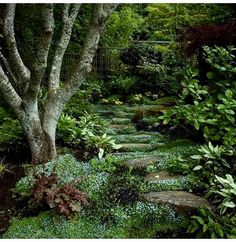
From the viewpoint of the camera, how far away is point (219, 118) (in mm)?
5812

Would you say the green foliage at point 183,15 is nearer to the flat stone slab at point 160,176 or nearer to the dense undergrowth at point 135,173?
the dense undergrowth at point 135,173

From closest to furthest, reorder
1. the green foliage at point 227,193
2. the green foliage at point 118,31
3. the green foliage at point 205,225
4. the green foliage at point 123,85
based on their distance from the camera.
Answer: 1. the green foliage at point 205,225
2. the green foliage at point 227,193
3. the green foliage at point 123,85
4. the green foliage at point 118,31

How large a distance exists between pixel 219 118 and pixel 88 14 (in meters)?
6.78

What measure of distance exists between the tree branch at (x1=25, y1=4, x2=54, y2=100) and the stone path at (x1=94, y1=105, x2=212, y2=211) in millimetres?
1712

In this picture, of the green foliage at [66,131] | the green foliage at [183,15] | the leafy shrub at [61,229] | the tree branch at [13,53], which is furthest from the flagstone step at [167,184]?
the green foliage at [183,15]

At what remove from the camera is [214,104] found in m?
6.10

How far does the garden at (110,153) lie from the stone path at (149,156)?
0.01 m

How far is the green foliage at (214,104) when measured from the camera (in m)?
5.69

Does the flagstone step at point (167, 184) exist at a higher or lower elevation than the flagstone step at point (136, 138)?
lower

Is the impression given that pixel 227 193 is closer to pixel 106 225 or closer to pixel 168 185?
pixel 168 185

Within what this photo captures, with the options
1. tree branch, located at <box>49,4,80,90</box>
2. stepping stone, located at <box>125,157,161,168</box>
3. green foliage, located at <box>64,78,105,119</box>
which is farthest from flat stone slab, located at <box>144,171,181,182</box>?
green foliage, located at <box>64,78,105,119</box>

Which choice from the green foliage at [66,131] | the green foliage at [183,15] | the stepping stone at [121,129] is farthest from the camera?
the green foliage at [183,15]

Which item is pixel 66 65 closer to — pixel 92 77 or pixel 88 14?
pixel 92 77

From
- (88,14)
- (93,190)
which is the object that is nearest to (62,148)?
(93,190)
